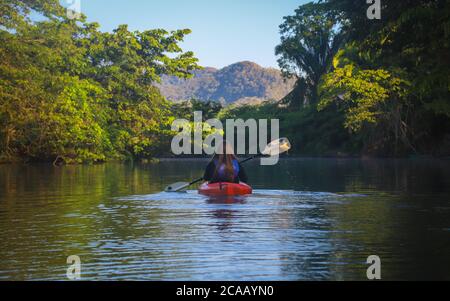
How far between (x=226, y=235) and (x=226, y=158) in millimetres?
9107

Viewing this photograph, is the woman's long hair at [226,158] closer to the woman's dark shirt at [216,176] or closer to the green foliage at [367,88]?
the woman's dark shirt at [216,176]

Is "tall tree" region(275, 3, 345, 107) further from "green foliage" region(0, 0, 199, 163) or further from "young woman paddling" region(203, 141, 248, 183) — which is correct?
"young woman paddling" region(203, 141, 248, 183)

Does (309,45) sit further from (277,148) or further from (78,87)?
(277,148)

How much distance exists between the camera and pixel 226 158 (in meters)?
23.2

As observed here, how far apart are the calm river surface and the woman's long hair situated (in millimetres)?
1054

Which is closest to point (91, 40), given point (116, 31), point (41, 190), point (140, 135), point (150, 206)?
point (116, 31)

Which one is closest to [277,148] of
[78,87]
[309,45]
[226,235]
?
[226,235]

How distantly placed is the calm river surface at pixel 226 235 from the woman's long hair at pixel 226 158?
105 cm

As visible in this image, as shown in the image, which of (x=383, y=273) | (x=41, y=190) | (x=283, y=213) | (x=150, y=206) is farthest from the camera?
(x=41, y=190)

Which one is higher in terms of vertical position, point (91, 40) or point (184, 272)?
point (91, 40)

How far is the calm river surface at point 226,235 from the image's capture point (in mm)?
10672

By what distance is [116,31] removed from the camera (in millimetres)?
65688

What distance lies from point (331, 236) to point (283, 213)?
4.46 meters
